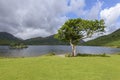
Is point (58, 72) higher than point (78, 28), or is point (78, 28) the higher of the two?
point (78, 28)

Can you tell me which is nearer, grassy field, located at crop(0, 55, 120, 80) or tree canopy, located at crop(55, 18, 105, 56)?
grassy field, located at crop(0, 55, 120, 80)

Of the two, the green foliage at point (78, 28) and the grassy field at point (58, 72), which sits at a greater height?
the green foliage at point (78, 28)

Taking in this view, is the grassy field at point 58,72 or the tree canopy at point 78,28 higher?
the tree canopy at point 78,28

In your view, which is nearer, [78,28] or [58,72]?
[58,72]

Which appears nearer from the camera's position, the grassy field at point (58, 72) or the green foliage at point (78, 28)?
the grassy field at point (58, 72)

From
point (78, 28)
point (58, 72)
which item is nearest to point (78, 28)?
point (78, 28)

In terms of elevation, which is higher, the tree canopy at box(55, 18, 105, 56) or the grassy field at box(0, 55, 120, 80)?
the tree canopy at box(55, 18, 105, 56)

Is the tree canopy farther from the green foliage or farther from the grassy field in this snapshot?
the grassy field

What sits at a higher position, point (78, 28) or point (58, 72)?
point (78, 28)

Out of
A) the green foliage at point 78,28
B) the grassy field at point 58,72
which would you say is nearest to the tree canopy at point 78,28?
the green foliage at point 78,28

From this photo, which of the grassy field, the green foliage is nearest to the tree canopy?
the green foliage

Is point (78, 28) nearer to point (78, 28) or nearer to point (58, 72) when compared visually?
point (78, 28)

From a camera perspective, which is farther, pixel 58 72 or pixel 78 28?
pixel 78 28

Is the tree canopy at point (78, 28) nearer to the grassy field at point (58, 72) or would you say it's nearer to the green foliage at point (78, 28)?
the green foliage at point (78, 28)
